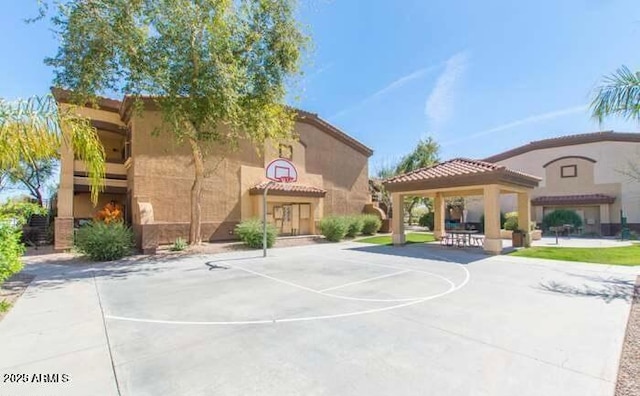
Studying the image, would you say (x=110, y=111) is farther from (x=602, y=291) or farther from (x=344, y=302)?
(x=602, y=291)

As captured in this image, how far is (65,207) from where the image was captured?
17.5 m

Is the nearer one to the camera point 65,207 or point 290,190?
point 65,207

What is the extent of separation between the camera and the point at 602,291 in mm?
7863

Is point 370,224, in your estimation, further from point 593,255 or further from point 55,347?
point 55,347

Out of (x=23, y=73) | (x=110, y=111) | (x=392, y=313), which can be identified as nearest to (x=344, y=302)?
(x=392, y=313)

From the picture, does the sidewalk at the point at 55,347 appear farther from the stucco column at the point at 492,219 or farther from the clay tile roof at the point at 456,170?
the stucco column at the point at 492,219

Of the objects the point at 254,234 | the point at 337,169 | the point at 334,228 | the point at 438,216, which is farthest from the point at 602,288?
the point at 337,169

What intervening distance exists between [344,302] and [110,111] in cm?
2060

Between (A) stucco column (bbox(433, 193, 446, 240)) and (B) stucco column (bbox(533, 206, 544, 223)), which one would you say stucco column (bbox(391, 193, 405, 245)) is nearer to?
(A) stucco column (bbox(433, 193, 446, 240))

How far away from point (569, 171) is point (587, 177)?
1.39 metres

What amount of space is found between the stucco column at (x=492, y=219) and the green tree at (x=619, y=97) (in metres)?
5.95

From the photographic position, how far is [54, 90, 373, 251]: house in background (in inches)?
676

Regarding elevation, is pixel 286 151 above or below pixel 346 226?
above

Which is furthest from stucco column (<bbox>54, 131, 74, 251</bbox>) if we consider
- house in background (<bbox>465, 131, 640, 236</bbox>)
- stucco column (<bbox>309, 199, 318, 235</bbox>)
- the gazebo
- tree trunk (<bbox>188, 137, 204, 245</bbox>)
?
house in background (<bbox>465, 131, 640, 236</bbox>)
